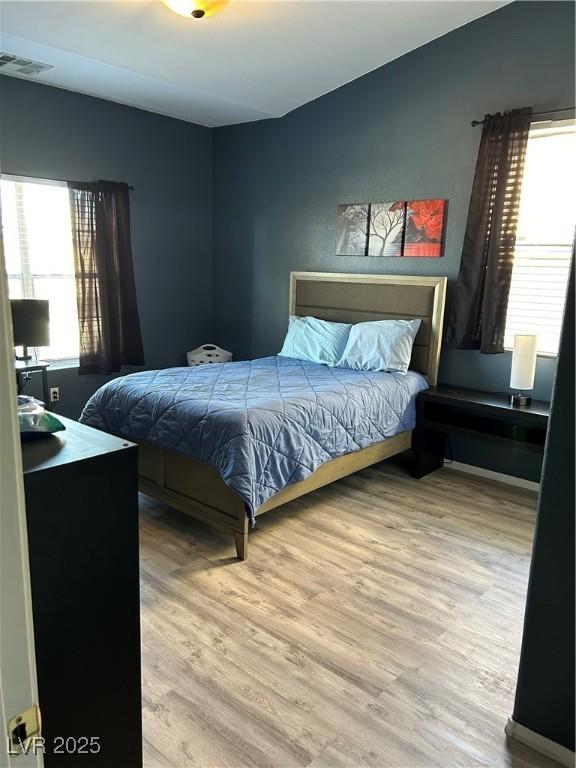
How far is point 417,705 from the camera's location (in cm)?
192

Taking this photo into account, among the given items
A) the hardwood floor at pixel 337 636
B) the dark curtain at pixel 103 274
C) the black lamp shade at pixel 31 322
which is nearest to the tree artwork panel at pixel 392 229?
the dark curtain at pixel 103 274

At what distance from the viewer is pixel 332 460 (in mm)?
3342

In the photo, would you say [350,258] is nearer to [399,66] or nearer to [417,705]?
[399,66]

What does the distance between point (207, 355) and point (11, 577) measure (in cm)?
486

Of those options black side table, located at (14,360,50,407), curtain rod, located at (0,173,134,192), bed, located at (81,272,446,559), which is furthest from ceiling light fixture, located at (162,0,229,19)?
black side table, located at (14,360,50,407)

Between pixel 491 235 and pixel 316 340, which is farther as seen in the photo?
pixel 316 340

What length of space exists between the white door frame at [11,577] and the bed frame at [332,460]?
203 cm

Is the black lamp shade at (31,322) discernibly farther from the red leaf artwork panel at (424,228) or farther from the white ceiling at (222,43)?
the red leaf artwork panel at (424,228)

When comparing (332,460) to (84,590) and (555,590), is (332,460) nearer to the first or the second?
(555,590)

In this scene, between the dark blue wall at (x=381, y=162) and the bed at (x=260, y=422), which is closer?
the bed at (x=260, y=422)

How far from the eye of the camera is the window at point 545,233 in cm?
352

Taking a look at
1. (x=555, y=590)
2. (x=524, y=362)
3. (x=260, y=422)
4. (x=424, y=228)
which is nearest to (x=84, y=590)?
(x=555, y=590)

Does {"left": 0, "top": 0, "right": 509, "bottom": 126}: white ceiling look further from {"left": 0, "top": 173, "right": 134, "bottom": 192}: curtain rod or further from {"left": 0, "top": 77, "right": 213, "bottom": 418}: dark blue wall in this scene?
{"left": 0, "top": 173, "right": 134, "bottom": 192}: curtain rod

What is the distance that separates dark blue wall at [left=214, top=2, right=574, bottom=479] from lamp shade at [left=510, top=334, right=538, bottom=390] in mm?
217
